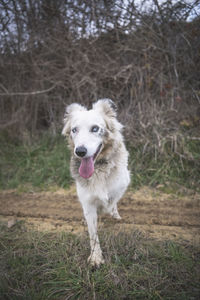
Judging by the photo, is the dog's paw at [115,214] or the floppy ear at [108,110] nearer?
the floppy ear at [108,110]

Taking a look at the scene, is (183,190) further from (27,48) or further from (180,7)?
(27,48)

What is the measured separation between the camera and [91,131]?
88.8 inches

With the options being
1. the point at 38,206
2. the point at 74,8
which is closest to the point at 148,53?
the point at 74,8

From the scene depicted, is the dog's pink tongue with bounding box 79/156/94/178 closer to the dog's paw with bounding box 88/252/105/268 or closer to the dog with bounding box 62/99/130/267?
the dog with bounding box 62/99/130/267

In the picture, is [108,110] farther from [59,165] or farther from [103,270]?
[59,165]

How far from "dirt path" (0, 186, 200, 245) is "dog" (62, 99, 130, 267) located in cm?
63

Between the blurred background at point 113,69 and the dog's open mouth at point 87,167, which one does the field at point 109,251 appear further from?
the blurred background at point 113,69

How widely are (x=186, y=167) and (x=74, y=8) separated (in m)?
4.92

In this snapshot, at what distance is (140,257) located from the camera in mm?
2084

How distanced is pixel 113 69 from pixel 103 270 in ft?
14.8

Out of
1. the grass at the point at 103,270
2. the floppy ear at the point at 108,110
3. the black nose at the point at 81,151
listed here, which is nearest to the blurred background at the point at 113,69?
the floppy ear at the point at 108,110

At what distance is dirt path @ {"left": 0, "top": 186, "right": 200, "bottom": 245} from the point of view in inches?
103

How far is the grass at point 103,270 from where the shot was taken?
172 centimetres

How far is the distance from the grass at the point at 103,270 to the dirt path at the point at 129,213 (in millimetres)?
335
